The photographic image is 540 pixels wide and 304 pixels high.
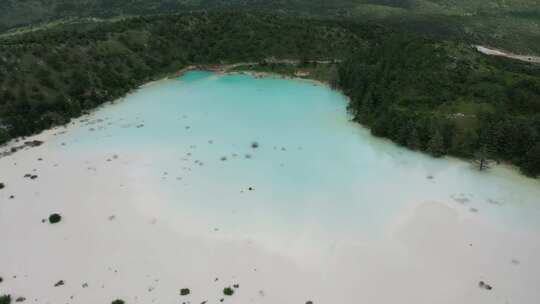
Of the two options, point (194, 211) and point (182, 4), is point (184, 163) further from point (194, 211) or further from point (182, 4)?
point (182, 4)

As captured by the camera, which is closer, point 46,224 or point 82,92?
point 46,224

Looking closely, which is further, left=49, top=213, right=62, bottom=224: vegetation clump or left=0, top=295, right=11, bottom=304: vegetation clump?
left=49, top=213, right=62, bottom=224: vegetation clump

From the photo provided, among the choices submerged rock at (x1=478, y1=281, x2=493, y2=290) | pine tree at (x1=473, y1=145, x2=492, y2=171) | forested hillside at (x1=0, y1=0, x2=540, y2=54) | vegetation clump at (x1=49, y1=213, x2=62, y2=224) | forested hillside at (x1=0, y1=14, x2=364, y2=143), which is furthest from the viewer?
forested hillside at (x1=0, y1=0, x2=540, y2=54)

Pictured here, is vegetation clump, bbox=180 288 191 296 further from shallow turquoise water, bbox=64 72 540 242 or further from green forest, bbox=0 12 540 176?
green forest, bbox=0 12 540 176

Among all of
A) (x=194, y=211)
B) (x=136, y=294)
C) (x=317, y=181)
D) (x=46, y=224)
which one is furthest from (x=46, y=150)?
(x=317, y=181)

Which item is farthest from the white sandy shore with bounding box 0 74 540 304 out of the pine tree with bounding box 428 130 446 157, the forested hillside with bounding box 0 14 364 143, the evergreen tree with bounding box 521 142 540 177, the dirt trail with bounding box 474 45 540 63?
the dirt trail with bounding box 474 45 540 63

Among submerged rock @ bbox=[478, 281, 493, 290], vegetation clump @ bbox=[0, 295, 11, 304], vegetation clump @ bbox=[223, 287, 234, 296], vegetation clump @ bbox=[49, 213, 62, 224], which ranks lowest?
submerged rock @ bbox=[478, 281, 493, 290]
